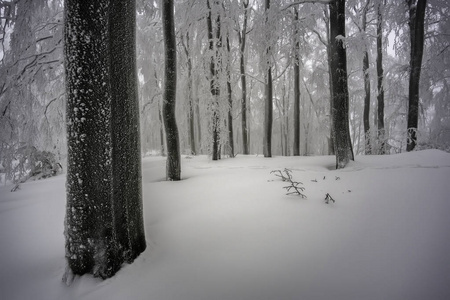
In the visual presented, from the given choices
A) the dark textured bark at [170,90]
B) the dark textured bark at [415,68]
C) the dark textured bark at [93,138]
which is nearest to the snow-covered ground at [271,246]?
the dark textured bark at [93,138]

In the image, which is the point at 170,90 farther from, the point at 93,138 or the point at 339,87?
the point at 339,87

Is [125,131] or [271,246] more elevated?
[125,131]

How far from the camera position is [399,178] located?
348cm

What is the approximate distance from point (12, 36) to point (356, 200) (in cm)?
580

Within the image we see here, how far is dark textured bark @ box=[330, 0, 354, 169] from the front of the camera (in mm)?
4820

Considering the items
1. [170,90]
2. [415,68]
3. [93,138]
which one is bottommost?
[93,138]

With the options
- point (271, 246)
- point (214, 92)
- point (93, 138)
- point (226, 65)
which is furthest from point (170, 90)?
point (226, 65)

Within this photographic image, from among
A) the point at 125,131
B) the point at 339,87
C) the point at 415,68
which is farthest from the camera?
the point at 415,68

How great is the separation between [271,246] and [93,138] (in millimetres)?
1962

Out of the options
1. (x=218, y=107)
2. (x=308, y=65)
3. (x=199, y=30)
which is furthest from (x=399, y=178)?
(x=308, y=65)

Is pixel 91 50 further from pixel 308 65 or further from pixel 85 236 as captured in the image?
pixel 308 65

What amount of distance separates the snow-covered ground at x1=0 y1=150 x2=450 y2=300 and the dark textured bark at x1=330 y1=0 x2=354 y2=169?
141 cm

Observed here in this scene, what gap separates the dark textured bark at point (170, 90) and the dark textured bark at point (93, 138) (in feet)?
8.44

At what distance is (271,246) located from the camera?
2084 mm
